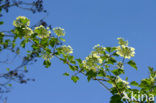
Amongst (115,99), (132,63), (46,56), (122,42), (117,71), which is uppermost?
(122,42)

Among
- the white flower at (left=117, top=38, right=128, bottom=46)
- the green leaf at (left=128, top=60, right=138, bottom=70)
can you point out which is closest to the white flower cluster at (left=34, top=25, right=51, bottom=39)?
the white flower at (left=117, top=38, right=128, bottom=46)

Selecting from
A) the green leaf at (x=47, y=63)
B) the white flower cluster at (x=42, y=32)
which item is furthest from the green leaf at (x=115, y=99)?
the white flower cluster at (x=42, y=32)

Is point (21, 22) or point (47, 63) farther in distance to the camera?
point (21, 22)

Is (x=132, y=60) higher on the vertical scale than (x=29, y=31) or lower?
lower

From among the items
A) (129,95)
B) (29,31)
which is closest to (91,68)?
(129,95)

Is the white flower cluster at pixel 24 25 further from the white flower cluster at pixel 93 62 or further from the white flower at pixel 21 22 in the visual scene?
the white flower cluster at pixel 93 62

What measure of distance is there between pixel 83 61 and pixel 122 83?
59 centimetres

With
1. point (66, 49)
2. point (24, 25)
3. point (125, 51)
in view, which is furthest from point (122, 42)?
point (24, 25)

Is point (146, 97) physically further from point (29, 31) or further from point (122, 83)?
point (29, 31)

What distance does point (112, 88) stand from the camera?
3094mm

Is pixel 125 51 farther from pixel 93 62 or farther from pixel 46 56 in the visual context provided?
pixel 46 56

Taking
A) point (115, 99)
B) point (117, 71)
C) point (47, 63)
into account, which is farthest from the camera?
point (47, 63)

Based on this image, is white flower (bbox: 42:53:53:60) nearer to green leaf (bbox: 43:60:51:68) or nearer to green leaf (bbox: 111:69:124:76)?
green leaf (bbox: 43:60:51:68)

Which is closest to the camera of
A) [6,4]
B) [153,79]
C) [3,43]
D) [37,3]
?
[153,79]
